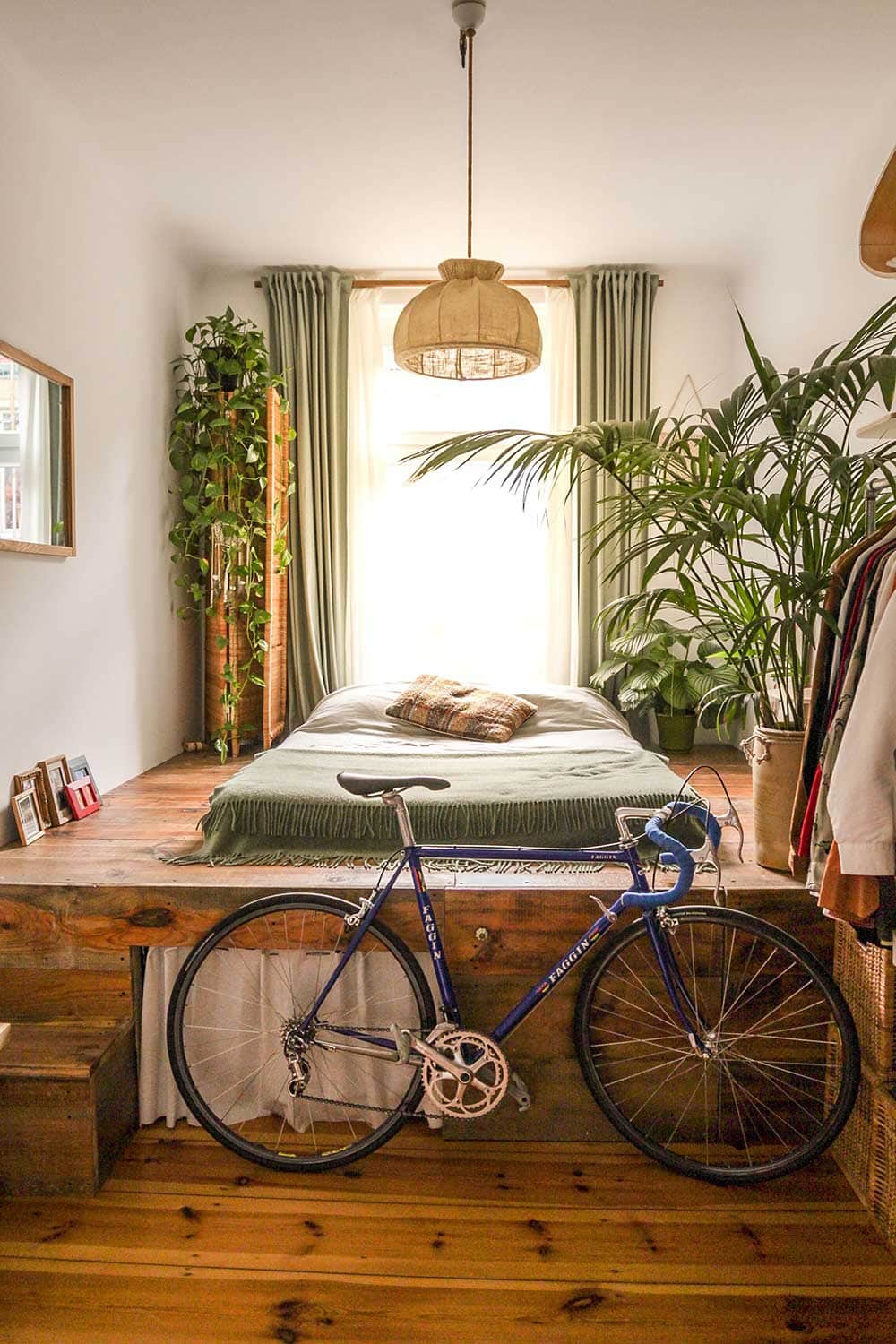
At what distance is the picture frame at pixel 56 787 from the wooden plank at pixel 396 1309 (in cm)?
147

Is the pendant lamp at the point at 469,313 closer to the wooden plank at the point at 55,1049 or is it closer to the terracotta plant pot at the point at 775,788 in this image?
the terracotta plant pot at the point at 775,788

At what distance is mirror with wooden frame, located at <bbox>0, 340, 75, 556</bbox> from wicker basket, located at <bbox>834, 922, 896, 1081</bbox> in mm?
2427

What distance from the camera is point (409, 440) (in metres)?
5.00

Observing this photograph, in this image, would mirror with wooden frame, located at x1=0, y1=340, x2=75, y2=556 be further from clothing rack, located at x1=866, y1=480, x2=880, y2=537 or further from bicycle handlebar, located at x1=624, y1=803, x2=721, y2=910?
clothing rack, located at x1=866, y1=480, x2=880, y2=537

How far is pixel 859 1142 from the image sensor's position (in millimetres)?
2029

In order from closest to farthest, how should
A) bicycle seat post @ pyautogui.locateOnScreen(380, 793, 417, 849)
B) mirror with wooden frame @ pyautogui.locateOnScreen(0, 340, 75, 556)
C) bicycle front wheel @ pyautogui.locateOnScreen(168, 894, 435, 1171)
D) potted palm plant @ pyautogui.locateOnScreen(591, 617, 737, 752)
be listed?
bicycle seat post @ pyautogui.locateOnScreen(380, 793, 417, 849) → bicycle front wheel @ pyautogui.locateOnScreen(168, 894, 435, 1171) → mirror with wooden frame @ pyautogui.locateOnScreen(0, 340, 75, 556) → potted palm plant @ pyautogui.locateOnScreen(591, 617, 737, 752)

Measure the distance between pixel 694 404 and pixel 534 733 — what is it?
6.65 ft

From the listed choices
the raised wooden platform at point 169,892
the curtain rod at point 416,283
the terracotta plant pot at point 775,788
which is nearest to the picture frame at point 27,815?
the raised wooden platform at point 169,892

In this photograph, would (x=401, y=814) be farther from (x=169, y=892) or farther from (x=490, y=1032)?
(x=169, y=892)

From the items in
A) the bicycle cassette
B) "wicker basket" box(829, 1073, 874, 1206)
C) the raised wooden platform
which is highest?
the raised wooden platform

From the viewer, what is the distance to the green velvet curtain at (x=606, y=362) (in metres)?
4.79

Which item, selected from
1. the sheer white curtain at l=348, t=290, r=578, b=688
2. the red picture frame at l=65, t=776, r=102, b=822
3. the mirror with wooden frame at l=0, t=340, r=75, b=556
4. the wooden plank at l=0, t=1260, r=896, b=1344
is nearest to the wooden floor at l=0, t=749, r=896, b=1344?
the wooden plank at l=0, t=1260, r=896, b=1344

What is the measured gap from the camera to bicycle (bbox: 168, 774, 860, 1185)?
203cm

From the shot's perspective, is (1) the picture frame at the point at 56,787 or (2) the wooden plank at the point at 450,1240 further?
(1) the picture frame at the point at 56,787
